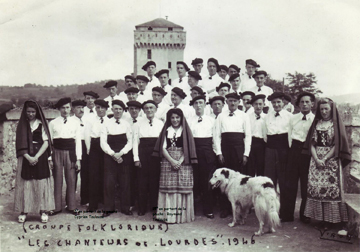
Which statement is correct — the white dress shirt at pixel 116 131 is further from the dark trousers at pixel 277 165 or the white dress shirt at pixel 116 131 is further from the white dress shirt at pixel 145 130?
the dark trousers at pixel 277 165

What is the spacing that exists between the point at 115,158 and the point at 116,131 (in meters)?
0.48

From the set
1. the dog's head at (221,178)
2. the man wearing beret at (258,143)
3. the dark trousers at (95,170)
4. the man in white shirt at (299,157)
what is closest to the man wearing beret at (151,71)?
the dark trousers at (95,170)

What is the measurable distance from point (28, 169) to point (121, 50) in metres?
24.7

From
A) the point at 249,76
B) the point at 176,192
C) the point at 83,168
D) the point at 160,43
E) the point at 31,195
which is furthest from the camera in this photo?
the point at 160,43

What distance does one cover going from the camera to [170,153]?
18.5ft

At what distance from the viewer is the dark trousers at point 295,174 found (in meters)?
5.47

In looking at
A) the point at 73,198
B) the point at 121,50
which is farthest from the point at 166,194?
the point at 121,50

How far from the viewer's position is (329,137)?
16.7 feet

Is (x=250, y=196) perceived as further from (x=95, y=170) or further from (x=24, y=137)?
(x=24, y=137)

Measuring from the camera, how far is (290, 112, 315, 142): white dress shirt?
545 cm

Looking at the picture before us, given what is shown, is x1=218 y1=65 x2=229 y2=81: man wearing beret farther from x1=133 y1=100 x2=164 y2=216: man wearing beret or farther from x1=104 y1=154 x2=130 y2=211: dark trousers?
x1=104 y1=154 x2=130 y2=211: dark trousers

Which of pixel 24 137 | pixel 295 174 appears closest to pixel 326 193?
pixel 295 174

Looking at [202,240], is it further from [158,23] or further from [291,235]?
[158,23]

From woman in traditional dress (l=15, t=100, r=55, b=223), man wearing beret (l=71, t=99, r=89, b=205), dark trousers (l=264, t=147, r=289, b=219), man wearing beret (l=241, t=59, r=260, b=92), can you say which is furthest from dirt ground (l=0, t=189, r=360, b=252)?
man wearing beret (l=241, t=59, r=260, b=92)
